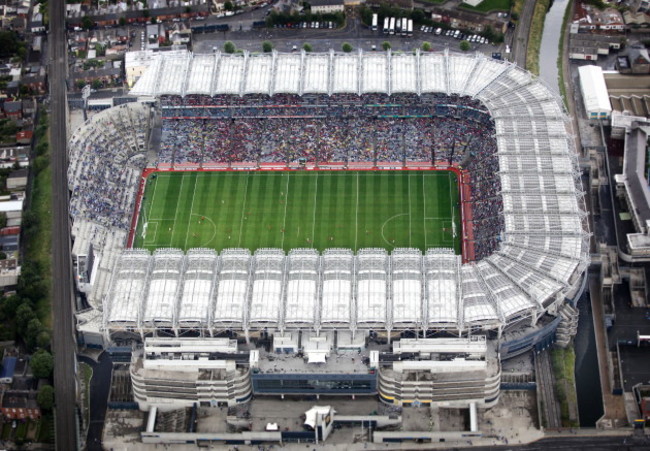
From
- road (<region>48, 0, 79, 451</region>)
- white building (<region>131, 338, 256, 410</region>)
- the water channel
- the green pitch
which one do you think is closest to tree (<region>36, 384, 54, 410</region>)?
road (<region>48, 0, 79, 451</region>)

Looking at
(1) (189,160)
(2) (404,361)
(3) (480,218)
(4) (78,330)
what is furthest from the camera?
(1) (189,160)

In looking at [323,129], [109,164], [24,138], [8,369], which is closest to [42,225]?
[109,164]

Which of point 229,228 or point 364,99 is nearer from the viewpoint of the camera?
point 229,228

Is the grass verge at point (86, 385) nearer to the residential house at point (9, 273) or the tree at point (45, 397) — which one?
the tree at point (45, 397)

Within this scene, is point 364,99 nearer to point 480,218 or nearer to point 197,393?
point 480,218

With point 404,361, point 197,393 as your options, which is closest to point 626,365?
point 404,361

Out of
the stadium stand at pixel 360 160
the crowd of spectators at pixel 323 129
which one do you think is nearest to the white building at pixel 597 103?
the stadium stand at pixel 360 160

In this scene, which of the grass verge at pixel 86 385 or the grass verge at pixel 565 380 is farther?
the grass verge at pixel 86 385
